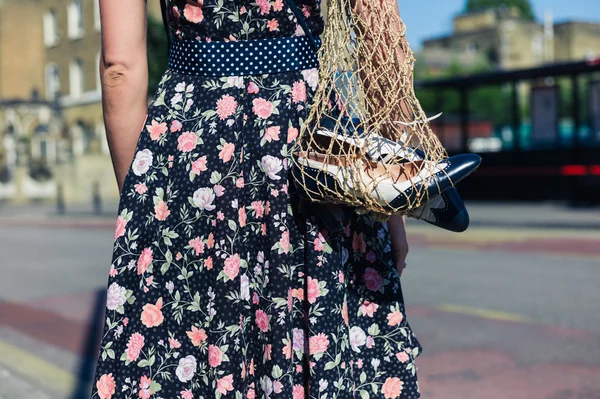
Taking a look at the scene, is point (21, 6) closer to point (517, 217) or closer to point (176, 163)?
point (517, 217)

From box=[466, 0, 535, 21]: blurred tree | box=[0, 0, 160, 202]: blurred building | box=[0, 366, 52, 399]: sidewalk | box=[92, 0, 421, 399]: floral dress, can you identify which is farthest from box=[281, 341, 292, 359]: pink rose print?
box=[466, 0, 535, 21]: blurred tree

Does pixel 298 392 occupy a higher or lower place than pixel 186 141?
lower

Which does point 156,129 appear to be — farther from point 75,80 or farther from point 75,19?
point 75,19

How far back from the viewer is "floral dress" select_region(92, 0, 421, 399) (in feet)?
5.73

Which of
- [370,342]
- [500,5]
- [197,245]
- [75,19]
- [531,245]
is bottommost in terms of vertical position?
[531,245]

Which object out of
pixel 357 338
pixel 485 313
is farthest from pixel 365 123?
pixel 485 313

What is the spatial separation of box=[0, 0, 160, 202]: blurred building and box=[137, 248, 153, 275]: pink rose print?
31270mm

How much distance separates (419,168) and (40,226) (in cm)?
1916

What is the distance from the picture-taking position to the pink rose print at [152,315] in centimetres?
181

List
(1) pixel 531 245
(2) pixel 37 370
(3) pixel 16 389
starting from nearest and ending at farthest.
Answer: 1. (3) pixel 16 389
2. (2) pixel 37 370
3. (1) pixel 531 245

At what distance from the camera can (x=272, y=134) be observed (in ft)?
5.81

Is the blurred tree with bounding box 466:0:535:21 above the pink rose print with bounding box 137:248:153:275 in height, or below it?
above

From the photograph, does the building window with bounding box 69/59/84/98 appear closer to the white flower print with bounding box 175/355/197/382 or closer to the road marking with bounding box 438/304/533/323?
the road marking with bounding box 438/304/533/323

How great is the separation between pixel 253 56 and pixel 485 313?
472 centimetres
